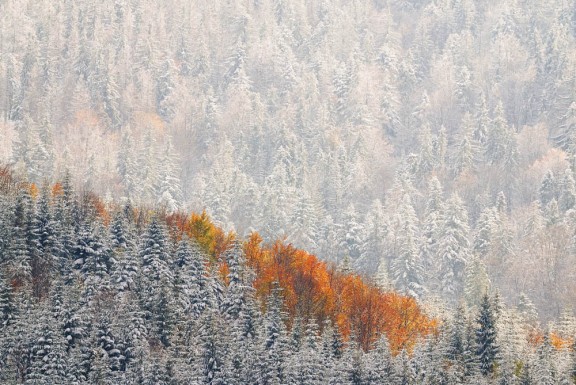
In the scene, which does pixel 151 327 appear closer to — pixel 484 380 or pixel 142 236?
pixel 142 236

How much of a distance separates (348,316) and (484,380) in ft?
75.0

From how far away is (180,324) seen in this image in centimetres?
8944

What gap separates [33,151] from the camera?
19888 centimetres

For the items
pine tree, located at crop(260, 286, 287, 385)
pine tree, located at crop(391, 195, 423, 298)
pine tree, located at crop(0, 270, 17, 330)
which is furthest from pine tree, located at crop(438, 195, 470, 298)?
pine tree, located at crop(0, 270, 17, 330)

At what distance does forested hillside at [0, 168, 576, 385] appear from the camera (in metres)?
81.9

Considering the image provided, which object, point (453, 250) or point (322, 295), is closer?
point (322, 295)

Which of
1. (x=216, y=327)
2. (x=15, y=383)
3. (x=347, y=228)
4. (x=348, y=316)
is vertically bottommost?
(x=15, y=383)

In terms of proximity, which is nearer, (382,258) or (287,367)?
(287,367)

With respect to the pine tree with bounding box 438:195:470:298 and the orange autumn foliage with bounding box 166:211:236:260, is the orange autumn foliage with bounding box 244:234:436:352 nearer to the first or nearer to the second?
the orange autumn foliage with bounding box 166:211:236:260

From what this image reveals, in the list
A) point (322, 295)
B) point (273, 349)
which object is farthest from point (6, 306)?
point (322, 295)

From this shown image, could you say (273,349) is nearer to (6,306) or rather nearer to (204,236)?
(6,306)

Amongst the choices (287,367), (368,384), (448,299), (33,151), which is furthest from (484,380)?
(33,151)

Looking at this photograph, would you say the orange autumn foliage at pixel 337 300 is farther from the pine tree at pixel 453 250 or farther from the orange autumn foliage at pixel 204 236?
the pine tree at pixel 453 250

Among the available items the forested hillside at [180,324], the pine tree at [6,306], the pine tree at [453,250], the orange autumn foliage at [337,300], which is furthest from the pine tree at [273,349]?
the pine tree at [453,250]
